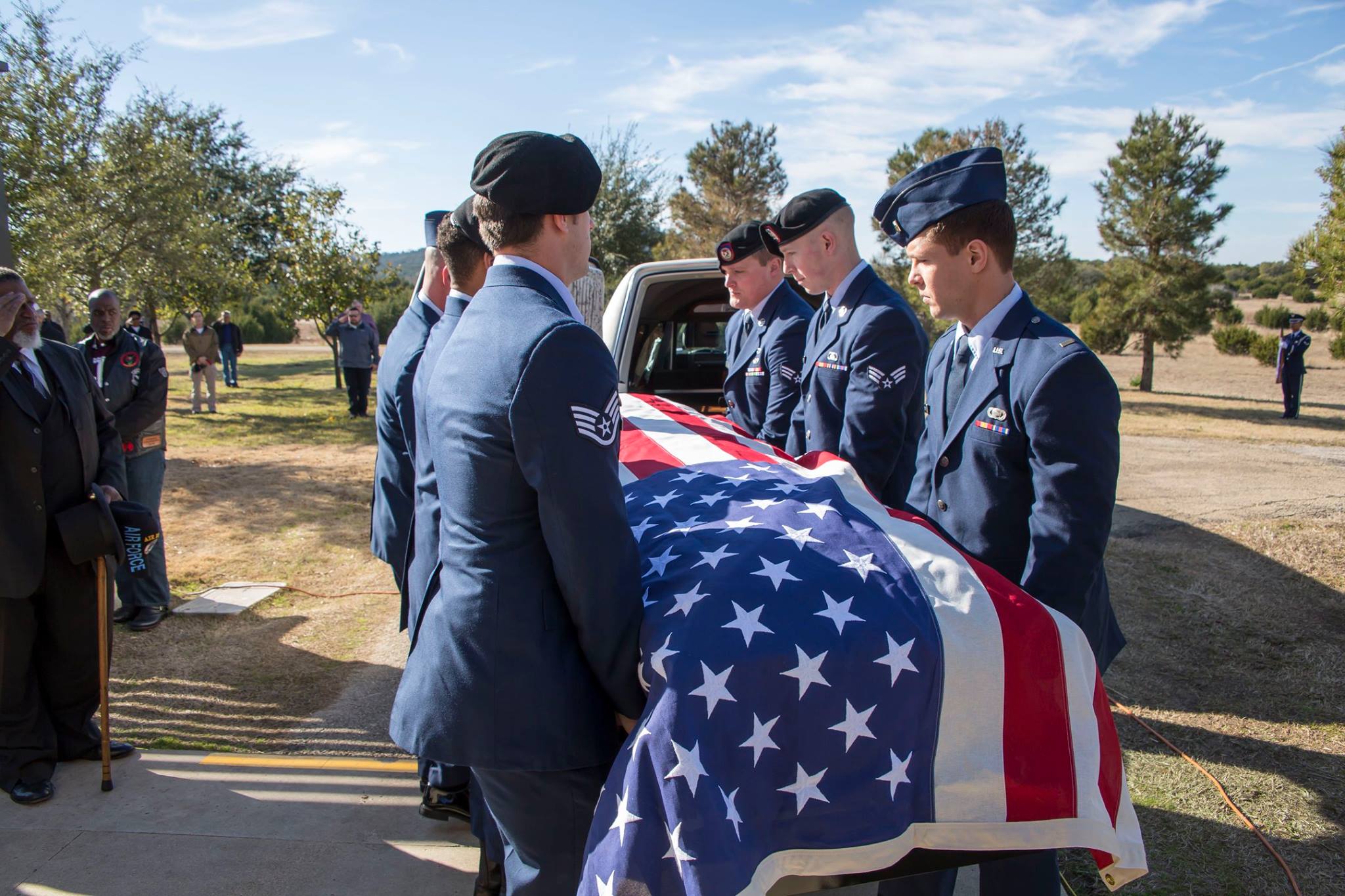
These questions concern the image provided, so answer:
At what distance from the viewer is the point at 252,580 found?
610 cm

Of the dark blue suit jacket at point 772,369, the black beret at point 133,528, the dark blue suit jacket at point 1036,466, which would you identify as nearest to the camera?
the dark blue suit jacket at point 1036,466

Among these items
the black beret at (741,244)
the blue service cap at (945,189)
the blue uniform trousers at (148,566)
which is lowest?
the blue uniform trousers at (148,566)

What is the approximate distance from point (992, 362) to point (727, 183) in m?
26.1

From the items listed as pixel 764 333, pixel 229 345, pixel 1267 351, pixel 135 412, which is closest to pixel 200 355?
pixel 229 345

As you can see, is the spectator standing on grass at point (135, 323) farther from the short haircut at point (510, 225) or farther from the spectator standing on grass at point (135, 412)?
the short haircut at point (510, 225)

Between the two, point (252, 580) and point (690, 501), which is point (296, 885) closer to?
point (690, 501)

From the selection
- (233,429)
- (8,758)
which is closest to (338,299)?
(233,429)

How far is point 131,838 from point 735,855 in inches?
97.3

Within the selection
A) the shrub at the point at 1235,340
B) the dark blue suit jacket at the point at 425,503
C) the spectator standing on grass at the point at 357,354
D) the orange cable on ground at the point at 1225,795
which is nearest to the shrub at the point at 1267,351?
the shrub at the point at 1235,340

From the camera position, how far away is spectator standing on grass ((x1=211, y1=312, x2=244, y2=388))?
19.9 meters

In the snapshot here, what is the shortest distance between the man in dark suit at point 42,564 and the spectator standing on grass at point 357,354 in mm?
11081

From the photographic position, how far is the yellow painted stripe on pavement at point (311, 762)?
11.2ft

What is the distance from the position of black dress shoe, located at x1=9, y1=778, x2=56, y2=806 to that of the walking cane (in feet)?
0.57

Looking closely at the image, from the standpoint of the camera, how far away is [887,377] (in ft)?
10.3
